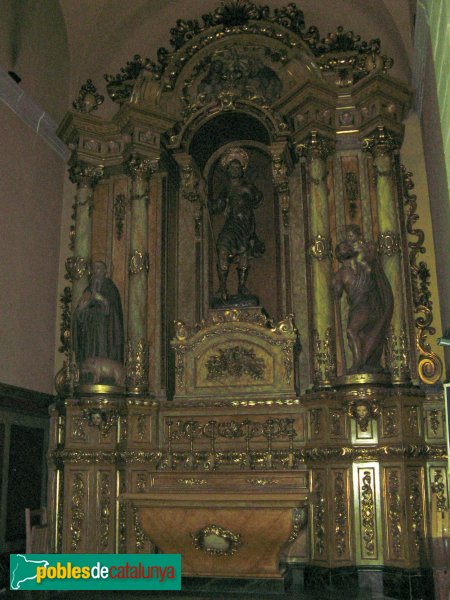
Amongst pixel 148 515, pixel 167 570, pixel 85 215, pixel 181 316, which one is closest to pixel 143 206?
pixel 85 215

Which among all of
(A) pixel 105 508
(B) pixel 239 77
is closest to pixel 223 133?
→ (B) pixel 239 77

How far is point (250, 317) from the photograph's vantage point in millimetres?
7949

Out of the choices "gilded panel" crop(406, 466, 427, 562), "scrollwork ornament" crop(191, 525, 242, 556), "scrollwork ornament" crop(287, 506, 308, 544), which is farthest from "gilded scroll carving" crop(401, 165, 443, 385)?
"scrollwork ornament" crop(191, 525, 242, 556)

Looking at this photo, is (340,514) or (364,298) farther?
(364,298)

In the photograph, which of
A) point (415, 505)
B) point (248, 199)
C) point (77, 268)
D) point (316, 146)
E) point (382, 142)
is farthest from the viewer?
point (248, 199)

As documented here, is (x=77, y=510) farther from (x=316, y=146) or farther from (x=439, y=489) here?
(x=316, y=146)

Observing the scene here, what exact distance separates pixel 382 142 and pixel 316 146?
73cm

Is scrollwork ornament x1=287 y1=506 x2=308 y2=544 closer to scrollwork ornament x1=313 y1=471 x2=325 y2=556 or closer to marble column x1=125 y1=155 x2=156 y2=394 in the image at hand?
scrollwork ornament x1=313 y1=471 x2=325 y2=556

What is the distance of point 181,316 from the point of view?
852cm

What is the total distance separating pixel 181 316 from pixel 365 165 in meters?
2.79

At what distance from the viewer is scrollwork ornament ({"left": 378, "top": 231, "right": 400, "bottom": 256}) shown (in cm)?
745

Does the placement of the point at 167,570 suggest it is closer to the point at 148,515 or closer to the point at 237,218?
the point at 148,515

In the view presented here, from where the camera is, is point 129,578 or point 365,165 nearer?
point 129,578

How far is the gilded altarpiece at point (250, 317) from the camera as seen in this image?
6.68m
